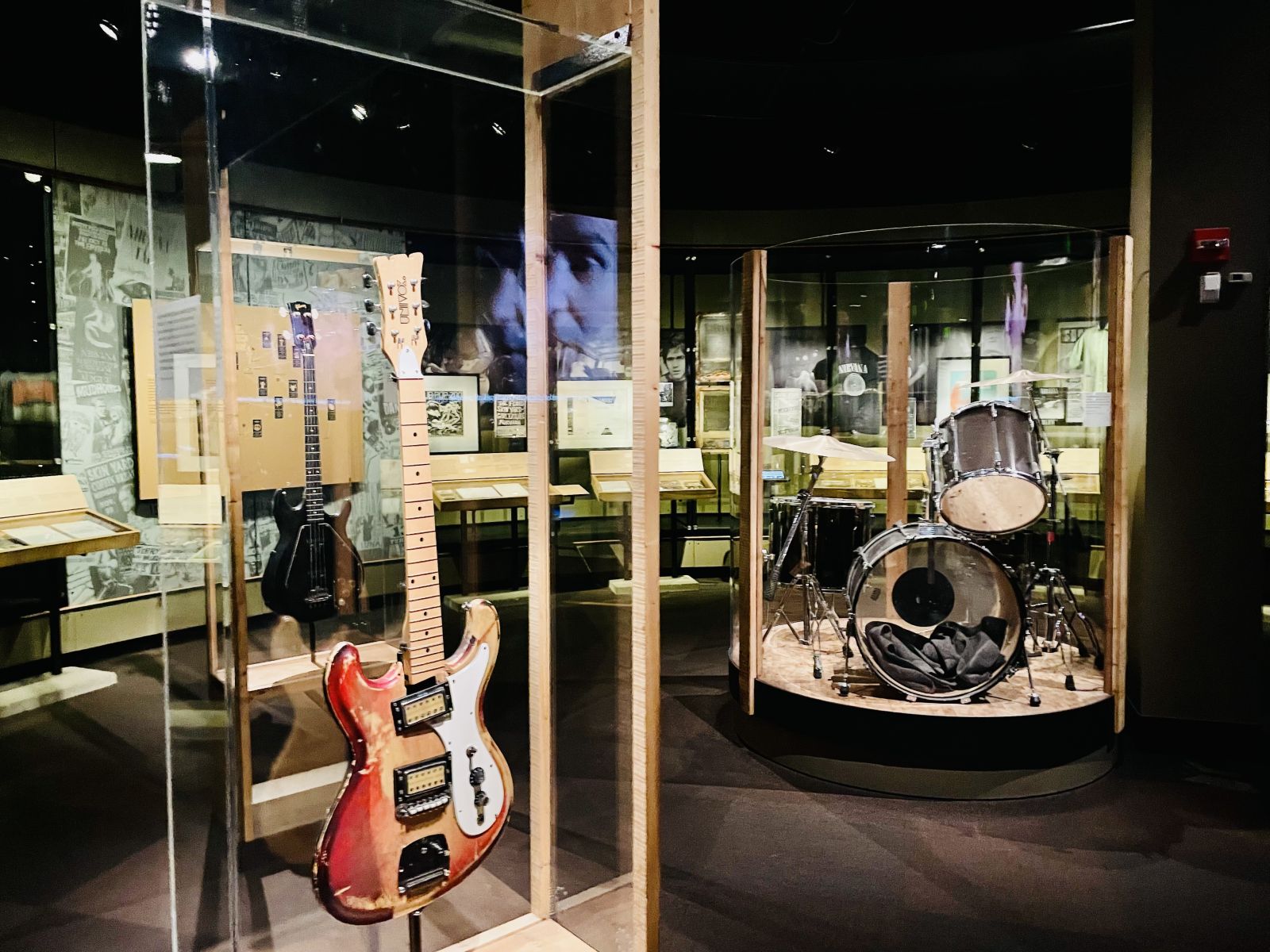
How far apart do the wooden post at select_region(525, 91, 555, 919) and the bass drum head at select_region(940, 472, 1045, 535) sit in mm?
2147

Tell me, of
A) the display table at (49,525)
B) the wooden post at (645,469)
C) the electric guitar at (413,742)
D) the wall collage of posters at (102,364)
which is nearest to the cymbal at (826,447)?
the wooden post at (645,469)

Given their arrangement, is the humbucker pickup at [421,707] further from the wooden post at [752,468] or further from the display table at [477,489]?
the wooden post at [752,468]

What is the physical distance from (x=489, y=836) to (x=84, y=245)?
4558 millimetres

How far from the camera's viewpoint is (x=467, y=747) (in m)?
1.98

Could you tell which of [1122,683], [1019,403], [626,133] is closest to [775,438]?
[1019,403]

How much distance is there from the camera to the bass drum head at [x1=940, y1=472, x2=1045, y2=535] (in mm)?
3740

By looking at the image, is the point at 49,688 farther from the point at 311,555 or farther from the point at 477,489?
the point at 477,489

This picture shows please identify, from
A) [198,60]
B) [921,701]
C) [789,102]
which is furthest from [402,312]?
[789,102]

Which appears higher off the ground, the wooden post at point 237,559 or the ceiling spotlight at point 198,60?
the ceiling spotlight at point 198,60

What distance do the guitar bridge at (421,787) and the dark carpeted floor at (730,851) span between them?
0.35m

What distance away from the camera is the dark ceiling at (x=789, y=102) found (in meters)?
2.62

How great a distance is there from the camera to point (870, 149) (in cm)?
667

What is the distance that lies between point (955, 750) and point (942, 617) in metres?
0.76

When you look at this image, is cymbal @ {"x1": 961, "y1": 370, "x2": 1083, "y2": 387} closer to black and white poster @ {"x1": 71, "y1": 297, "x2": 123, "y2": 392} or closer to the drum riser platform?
the drum riser platform
